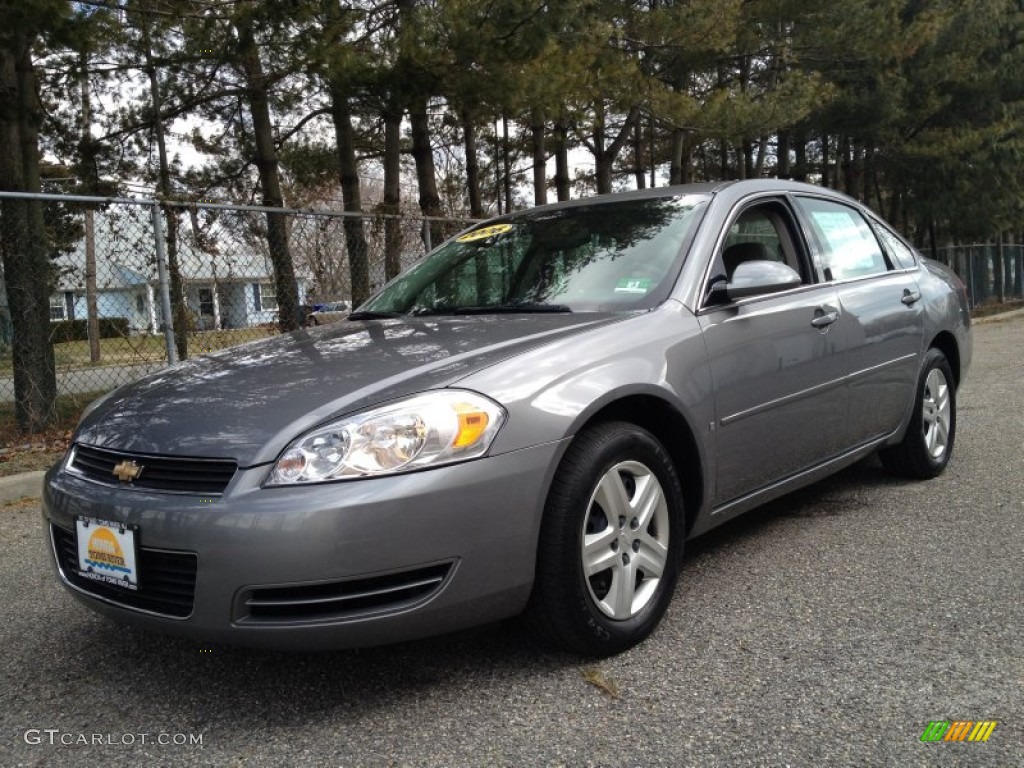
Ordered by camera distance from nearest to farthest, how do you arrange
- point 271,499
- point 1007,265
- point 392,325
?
point 271,499, point 392,325, point 1007,265

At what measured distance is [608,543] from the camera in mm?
2598

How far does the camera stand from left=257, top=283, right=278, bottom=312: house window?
285 inches

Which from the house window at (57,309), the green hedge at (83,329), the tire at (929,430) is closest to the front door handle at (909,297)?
the tire at (929,430)

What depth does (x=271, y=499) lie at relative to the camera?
2.17m

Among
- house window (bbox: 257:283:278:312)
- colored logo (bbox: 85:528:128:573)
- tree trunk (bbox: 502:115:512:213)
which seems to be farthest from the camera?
tree trunk (bbox: 502:115:512:213)

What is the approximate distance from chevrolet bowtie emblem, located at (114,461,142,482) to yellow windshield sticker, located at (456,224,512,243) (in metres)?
2.05

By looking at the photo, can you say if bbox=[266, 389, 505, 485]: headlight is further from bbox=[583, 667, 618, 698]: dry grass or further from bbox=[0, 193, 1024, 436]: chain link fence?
bbox=[0, 193, 1024, 436]: chain link fence

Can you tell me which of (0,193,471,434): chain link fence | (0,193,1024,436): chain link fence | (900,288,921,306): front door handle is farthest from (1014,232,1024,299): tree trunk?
(900,288,921,306): front door handle

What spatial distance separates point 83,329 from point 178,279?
3.09ft

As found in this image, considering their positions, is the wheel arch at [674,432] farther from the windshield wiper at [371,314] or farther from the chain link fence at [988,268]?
the chain link fence at [988,268]

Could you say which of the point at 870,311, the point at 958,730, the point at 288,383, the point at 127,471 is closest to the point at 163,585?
the point at 127,471

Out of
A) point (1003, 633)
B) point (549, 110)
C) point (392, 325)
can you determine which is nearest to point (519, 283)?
point (392, 325)

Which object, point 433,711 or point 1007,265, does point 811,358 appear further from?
point 1007,265

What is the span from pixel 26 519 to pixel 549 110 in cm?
708
